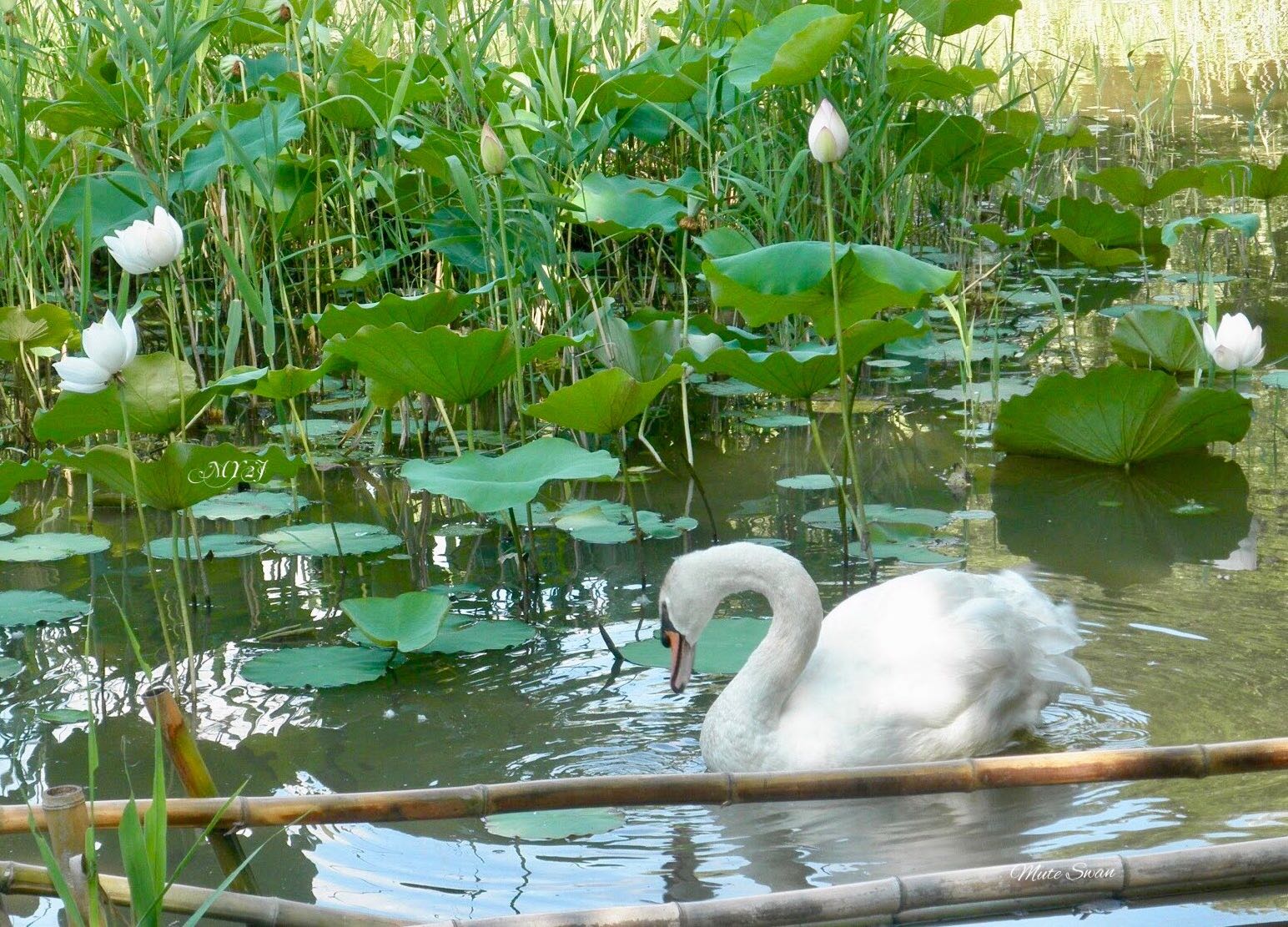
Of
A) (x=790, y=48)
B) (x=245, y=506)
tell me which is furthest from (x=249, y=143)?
(x=790, y=48)

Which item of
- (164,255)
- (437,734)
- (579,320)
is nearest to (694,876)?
(437,734)

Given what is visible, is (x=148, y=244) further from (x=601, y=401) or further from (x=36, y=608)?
(x=601, y=401)

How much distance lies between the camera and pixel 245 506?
379 centimetres

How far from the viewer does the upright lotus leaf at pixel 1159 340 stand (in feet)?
14.4

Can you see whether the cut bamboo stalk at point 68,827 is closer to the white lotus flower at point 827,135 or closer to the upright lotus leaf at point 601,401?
the upright lotus leaf at point 601,401

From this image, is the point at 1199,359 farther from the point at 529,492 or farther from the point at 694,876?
the point at 694,876

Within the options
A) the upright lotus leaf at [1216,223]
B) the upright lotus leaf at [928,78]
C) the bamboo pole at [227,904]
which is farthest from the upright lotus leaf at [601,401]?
the upright lotus leaf at [1216,223]

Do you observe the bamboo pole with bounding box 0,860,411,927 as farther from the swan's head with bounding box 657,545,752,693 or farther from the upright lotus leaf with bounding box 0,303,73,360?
the upright lotus leaf with bounding box 0,303,73,360

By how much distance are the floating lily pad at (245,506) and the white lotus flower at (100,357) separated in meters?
0.89

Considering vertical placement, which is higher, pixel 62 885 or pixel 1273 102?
pixel 1273 102

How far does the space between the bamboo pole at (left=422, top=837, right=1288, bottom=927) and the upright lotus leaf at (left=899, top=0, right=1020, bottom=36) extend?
13.2ft

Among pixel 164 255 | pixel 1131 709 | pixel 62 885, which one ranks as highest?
pixel 164 255

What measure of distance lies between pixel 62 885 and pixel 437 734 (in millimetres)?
1242

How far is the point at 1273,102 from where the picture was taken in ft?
29.2
